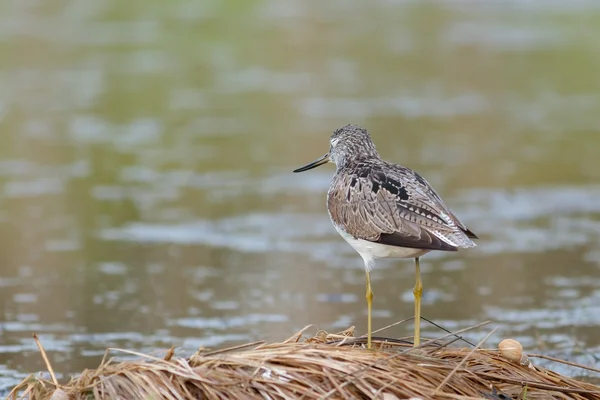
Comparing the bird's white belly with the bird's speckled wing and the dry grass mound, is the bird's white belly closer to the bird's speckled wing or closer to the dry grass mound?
the bird's speckled wing

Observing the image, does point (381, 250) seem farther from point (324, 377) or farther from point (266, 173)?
point (266, 173)

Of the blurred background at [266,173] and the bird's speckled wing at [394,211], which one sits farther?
the blurred background at [266,173]

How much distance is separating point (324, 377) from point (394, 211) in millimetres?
1283

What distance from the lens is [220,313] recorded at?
889 centimetres

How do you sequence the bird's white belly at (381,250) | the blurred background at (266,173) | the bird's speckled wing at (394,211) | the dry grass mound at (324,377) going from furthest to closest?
the blurred background at (266,173) < the bird's white belly at (381,250) < the bird's speckled wing at (394,211) < the dry grass mound at (324,377)

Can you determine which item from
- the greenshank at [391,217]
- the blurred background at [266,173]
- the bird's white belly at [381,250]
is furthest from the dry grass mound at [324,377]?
Answer: the blurred background at [266,173]

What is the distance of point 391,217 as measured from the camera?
20.1 feet

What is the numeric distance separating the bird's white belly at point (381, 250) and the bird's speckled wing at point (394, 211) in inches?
2.1

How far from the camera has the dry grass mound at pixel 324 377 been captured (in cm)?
515

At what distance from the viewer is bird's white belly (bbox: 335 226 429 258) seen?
6055 mm

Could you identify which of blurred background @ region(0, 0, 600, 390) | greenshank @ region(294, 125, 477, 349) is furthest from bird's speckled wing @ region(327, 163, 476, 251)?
blurred background @ region(0, 0, 600, 390)

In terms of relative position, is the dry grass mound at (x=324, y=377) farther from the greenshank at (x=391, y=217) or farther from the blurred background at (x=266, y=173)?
the blurred background at (x=266, y=173)

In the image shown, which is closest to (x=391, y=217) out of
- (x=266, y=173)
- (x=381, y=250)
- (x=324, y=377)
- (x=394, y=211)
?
(x=394, y=211)

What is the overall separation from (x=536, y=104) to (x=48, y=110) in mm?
7528
